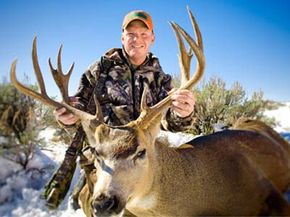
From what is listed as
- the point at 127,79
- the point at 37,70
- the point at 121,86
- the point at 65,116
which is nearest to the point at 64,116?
the point at 65,116

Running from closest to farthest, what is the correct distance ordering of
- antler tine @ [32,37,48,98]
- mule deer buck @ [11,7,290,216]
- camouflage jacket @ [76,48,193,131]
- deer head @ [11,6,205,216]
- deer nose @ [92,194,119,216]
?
deer nose @ [92,194,119,216] < deer head @ [11,6,205,216] < mule deer buck @ [11,7,290,216] < antler tine @ [32,37,48,98] < camouflage jacket @ [76,48,193,131]

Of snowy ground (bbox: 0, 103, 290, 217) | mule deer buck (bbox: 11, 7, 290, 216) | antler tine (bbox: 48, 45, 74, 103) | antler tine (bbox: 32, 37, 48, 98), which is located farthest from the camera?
snowy ground (bbox: 0, 103, 290, 217)

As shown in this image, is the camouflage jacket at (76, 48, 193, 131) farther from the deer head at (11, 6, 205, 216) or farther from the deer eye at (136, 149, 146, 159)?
the deer eye at (136, 149, 146, 159)

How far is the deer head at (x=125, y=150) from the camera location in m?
2.78

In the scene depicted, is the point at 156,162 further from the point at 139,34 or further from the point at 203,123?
the point at 203,123

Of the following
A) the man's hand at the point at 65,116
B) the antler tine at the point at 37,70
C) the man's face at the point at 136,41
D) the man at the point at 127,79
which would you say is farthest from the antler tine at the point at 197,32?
the antler tine at the point at 37,70

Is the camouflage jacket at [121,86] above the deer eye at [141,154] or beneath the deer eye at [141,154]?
above

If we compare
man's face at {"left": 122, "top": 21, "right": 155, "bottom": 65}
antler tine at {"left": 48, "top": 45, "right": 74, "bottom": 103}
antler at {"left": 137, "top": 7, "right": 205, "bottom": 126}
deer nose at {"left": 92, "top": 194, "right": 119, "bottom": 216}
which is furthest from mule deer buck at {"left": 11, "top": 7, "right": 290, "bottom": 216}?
man's face at {"left": 122, "top": 21, "right": 155, "bottom": 65}

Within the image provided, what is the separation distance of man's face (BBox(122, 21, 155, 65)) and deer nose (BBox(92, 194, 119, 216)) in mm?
2149

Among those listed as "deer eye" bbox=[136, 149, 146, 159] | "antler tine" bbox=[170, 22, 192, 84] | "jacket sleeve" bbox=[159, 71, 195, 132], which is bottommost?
"deer eye" bbox=[136, 149, 146, 159]

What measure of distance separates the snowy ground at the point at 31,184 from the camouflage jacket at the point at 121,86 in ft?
7.04

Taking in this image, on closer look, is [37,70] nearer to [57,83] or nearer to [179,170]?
[57,83]

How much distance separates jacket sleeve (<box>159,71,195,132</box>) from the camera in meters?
3.99

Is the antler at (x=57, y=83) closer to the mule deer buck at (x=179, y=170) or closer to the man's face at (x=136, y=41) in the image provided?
the mule deer buck at (x=179, y=170)
